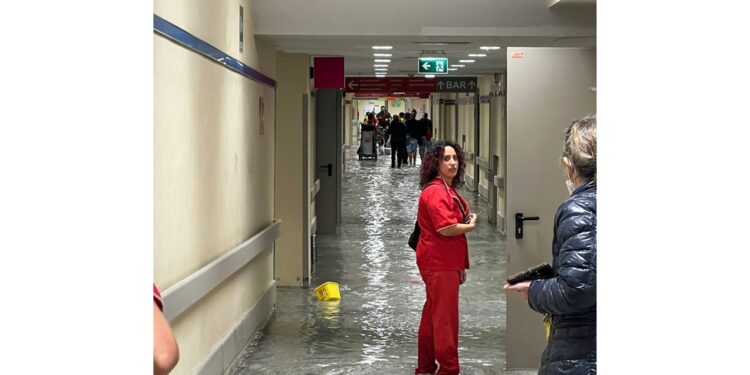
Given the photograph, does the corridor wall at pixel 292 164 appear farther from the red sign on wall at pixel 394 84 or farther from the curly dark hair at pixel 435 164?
the red sign on wall at pixel 394 84

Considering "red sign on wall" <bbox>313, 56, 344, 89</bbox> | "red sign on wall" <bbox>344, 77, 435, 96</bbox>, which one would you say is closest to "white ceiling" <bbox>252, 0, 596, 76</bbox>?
"red sign on wall" <bbox>313, 56, 344, 89</bbox>

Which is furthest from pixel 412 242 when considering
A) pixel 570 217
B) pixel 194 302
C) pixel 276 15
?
pixel 570 217

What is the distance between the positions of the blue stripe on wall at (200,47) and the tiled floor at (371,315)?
6.70ft

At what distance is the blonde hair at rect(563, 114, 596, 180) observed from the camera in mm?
3484

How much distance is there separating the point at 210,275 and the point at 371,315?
3359 mm

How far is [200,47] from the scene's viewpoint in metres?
5.87

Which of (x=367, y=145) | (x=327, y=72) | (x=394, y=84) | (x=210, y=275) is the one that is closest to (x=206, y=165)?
(x=210, y=275)

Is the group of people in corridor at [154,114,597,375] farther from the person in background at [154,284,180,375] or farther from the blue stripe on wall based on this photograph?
the blue stripe on wall

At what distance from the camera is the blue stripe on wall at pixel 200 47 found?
4.91 meters
